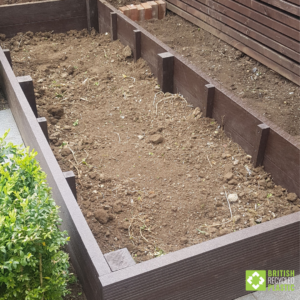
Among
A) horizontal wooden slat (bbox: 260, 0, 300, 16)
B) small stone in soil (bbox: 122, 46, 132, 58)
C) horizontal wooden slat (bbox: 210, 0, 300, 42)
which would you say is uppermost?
horizontal wooden slat (bbox: 260, 0, 300, 16)

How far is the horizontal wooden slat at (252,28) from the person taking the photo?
18.0 ft

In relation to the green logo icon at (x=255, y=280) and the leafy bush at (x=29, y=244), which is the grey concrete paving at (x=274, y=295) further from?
the leafy bush at (x=29, y=244)

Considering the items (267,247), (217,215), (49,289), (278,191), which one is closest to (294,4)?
(278,191)

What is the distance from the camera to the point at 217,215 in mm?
3369

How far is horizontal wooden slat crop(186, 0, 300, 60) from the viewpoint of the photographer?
550 centimetres

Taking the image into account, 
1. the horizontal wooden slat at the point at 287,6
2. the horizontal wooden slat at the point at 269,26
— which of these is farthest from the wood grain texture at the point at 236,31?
the horizontal wooden slat at the point at 287,6

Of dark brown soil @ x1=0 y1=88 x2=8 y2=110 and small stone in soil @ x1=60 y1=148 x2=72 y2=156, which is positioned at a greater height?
small stone in soil @ x1=60 y1=148 x2=72 y2=156

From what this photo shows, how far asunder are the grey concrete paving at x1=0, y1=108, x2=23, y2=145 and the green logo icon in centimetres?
284

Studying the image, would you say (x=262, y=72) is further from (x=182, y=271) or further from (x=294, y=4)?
(x=182, y=271)

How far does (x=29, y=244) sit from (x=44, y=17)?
568 centimetres

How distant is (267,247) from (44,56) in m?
4.79

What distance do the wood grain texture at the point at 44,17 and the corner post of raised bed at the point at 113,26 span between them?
3.41 feet

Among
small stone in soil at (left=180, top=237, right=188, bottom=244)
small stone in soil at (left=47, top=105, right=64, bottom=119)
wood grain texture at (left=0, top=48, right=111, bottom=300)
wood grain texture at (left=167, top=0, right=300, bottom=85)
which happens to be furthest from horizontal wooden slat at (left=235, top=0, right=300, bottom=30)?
wood grain texture at (left=0, top=48, right=111, bottom=300)

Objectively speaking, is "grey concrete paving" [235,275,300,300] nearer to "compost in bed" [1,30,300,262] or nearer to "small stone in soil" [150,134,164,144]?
"compost in bed" [1,30,300,262]
